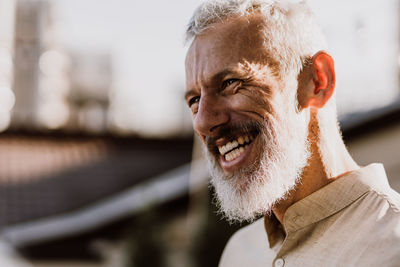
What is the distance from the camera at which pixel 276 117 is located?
56.8 inches

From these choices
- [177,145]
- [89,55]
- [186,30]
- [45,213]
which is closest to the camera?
[186,30]

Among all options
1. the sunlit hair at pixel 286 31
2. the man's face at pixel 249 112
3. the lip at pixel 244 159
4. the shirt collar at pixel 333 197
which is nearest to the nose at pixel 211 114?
the man's face at pixel 249 112

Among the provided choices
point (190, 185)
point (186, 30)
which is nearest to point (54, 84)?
point (190, 185)

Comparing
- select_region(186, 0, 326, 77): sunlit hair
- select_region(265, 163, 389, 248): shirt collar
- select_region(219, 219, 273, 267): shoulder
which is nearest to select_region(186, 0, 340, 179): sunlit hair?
select_region(186, 0, 326, 77): sunlit hair

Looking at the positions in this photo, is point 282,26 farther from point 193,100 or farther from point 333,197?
point 333,197

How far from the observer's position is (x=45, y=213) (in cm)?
1076

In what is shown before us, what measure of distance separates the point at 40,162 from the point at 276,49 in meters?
10.5

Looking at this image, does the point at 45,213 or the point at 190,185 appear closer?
the point at 190,185

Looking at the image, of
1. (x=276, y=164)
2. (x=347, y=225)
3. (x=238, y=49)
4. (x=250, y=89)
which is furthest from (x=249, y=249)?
A: (x=238, y=49)

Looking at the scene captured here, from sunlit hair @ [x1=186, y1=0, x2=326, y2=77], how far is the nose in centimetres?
22

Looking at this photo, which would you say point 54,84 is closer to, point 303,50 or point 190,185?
point 190,185

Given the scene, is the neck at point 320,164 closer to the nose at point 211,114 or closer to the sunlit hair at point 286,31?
the sunlit hair at point 286,31

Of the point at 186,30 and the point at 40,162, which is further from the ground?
the point at 186,30

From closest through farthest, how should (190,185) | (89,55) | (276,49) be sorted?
(276,49)
(190,185)
(89,55)
